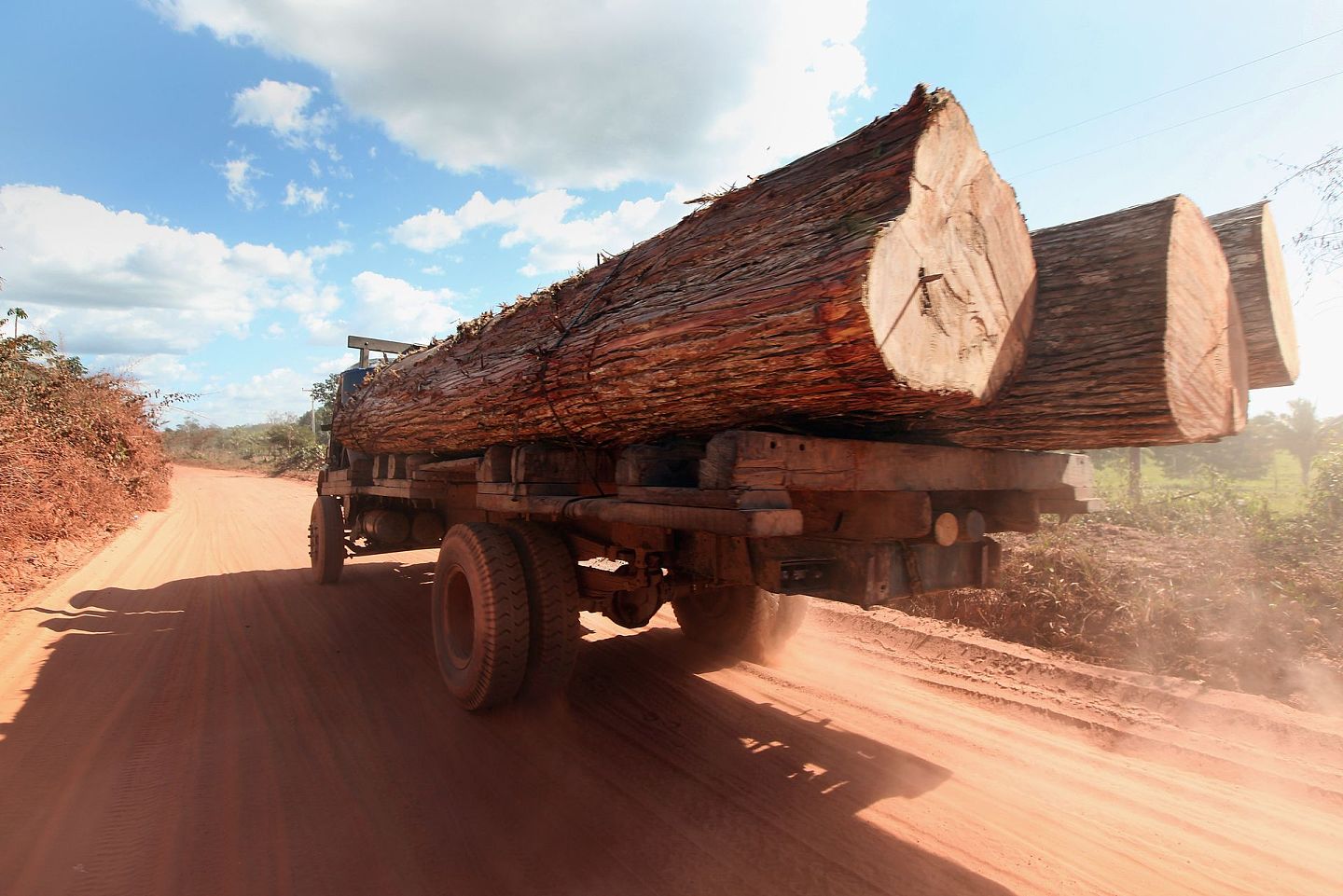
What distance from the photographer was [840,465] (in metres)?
2.34

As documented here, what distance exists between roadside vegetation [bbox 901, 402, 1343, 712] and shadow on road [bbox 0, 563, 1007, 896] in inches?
85.9

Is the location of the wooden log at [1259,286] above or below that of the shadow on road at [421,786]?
above

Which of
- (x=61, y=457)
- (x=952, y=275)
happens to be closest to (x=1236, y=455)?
(x=952, y=275)

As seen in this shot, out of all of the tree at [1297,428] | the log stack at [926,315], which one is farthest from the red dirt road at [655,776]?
the tree at [1297,428]

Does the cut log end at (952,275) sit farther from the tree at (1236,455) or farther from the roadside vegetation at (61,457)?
the tree at (1236,455)

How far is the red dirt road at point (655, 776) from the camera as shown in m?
2.33

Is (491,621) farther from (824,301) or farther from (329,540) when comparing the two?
(329,540)

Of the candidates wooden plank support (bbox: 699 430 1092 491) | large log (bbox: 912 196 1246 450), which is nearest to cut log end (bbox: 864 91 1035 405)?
large log (bbox: 912 196 1246 450)

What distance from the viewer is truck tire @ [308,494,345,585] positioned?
7.00 metres

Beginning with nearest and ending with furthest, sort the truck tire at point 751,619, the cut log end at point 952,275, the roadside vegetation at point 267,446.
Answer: the cut log end at point 952,275, the truck tire at point 751,619, the roadside vegetation at point 267,446

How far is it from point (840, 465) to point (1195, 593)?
4320mm

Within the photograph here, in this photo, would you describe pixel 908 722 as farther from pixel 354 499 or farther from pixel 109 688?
pixel 354 499

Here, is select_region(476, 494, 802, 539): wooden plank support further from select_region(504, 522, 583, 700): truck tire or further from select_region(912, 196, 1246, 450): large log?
select_region(912, 196, 1246, 450): large log

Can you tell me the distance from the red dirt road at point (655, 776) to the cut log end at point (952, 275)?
180 cm
